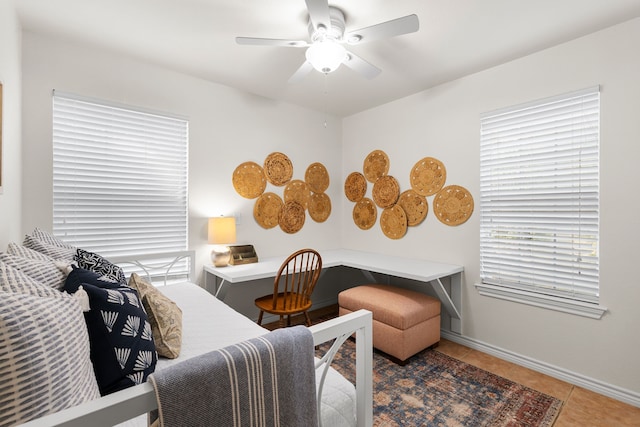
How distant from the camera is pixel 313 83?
A: 292 centimetres

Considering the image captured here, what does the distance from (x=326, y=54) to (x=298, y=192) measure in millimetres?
1883

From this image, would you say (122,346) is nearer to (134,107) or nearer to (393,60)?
(134,107)

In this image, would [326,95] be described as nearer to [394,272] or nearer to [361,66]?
[361,66]

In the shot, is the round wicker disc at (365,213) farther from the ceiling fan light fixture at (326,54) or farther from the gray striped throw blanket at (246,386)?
the gray striped throw blanket at (246,386)

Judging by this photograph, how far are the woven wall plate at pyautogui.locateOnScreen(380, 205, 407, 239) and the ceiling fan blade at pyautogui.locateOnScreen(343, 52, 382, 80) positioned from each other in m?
1.55

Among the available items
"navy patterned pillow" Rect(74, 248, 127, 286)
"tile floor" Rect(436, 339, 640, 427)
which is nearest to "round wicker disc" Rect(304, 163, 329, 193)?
"tile floor" Rect(436, 339, 640, 427)

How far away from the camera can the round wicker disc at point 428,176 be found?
9.64ft

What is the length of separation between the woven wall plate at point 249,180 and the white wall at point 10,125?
1572mm

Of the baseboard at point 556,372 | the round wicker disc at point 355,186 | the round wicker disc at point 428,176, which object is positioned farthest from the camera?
the round wicker disc at point 355,186

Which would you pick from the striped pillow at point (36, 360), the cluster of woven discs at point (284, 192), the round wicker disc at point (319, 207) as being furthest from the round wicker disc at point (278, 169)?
the striped pillow at point (36, 360)

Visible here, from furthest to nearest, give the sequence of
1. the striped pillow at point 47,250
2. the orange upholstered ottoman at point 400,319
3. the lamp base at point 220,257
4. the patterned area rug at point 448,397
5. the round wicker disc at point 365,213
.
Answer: the round wicker disc at point 365,213, the lamp base at point 220,257, the orange upholstered ottoman at point 400,319, the patterned area rug at point 448,397, the striped pillow at point 47,250

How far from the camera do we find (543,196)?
7.59 ft

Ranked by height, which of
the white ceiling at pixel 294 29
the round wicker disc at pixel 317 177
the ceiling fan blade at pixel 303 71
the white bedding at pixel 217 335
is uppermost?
the white ceiling at pixel 294 29

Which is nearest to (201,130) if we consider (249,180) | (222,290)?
(249,180)
